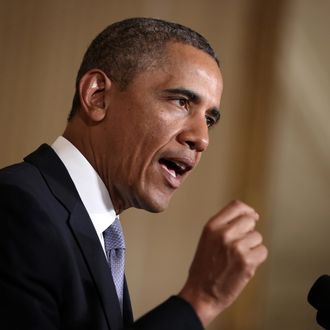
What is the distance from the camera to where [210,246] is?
2.09 ft

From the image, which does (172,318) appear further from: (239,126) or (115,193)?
(239,126)

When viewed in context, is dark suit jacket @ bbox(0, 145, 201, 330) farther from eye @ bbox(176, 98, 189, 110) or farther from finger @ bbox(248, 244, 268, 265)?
eye @ bbox(176, 98, 189, 110)

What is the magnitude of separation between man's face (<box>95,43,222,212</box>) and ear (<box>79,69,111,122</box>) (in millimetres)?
20

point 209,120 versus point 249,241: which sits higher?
point 209,120

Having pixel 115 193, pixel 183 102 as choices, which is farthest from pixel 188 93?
pixel 115 193

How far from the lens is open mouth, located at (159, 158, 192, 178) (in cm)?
93

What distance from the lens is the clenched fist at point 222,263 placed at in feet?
2.05

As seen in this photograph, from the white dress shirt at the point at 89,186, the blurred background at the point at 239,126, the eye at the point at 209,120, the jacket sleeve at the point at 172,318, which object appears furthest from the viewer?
the blurred background at the point at 239,126

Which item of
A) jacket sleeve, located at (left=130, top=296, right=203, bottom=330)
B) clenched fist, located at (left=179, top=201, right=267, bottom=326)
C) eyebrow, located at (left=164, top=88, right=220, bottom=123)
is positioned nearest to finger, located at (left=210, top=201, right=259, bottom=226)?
clenched fist, located at (left=179, top=201, right=267, bottom=326)

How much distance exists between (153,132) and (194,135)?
0.08 m

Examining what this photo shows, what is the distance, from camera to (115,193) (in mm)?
934

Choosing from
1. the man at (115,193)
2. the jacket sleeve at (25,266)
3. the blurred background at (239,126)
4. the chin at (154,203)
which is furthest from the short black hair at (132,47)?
the blurred background at (239,126)

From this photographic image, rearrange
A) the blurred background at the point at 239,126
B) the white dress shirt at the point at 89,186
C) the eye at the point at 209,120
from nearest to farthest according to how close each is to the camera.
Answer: the white dress shirt at the point at 89,186, the eye at the point at 209,120, the blurred background at the point at 239,126

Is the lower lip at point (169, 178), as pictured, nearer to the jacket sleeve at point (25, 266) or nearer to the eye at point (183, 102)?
the eye at point (183, 102)
